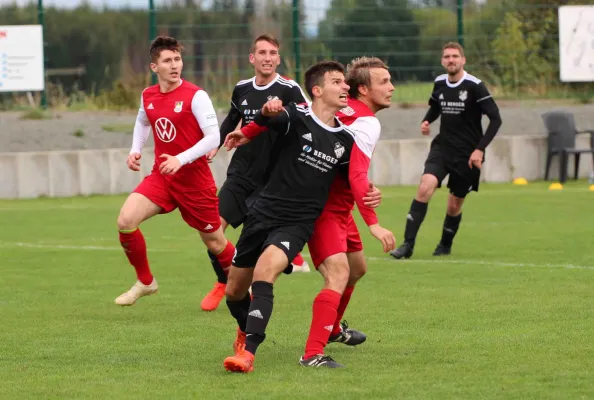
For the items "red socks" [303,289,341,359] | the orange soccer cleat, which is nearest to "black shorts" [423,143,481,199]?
"red socks" [303,289,341,359]

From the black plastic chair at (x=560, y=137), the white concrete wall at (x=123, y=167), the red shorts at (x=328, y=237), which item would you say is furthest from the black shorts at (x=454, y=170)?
the black plastic chair at (x=560, y=137)

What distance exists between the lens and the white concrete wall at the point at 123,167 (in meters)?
20.8

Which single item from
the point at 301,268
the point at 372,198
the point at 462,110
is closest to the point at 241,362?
the point at 372,198

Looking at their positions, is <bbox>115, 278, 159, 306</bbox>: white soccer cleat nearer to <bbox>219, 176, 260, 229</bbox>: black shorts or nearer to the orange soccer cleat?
<bbox>219, 176, 260, 229</bbox>: black shorts

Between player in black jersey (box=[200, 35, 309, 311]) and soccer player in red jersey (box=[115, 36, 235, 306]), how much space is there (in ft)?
2.17

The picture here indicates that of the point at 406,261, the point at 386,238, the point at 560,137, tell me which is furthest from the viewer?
the point at 560,137

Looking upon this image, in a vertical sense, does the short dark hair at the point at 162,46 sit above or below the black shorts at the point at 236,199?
above

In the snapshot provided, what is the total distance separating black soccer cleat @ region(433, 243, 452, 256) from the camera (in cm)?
1317

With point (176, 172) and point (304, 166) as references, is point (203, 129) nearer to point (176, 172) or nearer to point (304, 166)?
point (176, 172)

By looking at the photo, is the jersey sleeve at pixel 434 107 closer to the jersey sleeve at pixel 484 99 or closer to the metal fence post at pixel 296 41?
the jersey sleeve at pixel 484 99

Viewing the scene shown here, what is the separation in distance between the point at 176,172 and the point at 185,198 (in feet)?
1.07

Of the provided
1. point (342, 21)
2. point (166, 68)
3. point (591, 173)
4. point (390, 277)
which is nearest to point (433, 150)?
point (390, 277)

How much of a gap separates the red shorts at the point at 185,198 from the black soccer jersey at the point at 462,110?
14.5 feet

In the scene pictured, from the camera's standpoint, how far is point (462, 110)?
13359mm
